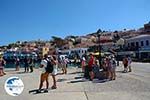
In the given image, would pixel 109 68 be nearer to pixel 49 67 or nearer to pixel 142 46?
pixel 49 67

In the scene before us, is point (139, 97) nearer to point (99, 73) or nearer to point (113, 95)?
point (113, 95)

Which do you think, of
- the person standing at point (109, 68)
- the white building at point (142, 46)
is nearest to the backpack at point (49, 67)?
the person standing at point (109, 68)

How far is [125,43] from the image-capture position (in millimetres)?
95312

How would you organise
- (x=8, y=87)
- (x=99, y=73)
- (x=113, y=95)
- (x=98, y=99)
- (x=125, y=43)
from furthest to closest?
(x=125, y=43) < (x=99, y=73) < (x=8, y=87) < (x=113, y=95) < (x=98, y=99)

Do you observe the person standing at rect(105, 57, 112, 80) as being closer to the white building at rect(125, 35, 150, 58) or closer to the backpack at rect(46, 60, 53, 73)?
the backpack at rect(46, 60, 53, 73)

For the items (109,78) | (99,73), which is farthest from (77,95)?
(99,73)

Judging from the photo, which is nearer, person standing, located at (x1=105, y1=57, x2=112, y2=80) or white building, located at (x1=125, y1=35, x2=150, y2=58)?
Answer: person standing, located at (x1=105, y1=57, x2=112, y2=80)

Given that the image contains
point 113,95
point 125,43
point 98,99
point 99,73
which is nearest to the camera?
point 98,99

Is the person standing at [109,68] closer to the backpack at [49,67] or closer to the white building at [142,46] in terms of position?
the backpack at [49,67]

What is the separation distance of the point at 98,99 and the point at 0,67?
17690mm

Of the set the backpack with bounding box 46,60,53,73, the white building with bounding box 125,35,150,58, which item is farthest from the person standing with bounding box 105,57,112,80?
the white building with bounding box 125,35,150,58

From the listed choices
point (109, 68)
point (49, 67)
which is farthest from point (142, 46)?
point (49, 67)

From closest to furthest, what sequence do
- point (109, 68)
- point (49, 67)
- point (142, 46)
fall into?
point (49, 67) → point (109, 68) → point (142, 46)

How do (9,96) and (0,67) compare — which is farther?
(0,67)
